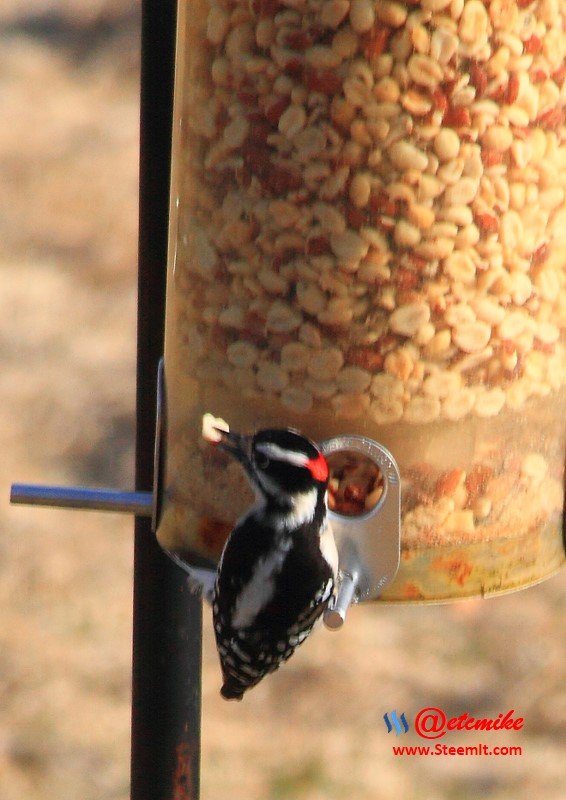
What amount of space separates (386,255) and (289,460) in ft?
1.04

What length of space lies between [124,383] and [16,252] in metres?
1.16

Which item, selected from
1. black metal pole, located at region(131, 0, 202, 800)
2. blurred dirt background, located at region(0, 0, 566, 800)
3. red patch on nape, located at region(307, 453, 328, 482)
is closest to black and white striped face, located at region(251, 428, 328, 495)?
red patch on nape, located at region(307, 453, 328, 482)

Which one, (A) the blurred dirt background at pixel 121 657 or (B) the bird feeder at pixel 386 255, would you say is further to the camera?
(A) the blurred dirt background at pixel 121 657

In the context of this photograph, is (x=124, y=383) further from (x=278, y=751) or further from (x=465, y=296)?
(x=465, y=296)

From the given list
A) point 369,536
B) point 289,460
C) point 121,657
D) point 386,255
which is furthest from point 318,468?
point 121,657

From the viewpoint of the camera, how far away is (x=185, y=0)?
6.10 ft

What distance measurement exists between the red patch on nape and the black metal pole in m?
0.31

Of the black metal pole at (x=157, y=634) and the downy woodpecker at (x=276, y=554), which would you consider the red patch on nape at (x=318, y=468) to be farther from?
the black metal pole at (x=157, y=634)

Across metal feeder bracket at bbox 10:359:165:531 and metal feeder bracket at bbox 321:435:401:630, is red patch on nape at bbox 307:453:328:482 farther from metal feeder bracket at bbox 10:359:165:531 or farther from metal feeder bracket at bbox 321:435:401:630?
metal feeder bracket at bbox 10:359:165:531

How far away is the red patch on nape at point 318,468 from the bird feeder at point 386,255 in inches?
2.9

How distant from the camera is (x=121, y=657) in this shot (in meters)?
4.34

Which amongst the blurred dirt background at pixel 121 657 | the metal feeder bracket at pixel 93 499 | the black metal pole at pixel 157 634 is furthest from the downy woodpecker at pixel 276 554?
the blurred dirt background at pixel 121 657

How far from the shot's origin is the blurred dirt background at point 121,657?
398 centimetres

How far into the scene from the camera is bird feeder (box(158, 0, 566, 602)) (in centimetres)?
171
